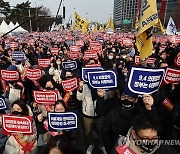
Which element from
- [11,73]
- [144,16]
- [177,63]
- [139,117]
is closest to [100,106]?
[139,117]

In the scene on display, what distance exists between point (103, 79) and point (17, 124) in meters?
1.48

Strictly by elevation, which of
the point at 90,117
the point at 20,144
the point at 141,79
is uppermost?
the point at 141,79

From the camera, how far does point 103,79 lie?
4.21m

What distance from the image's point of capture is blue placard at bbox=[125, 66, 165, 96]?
3494 millimetres

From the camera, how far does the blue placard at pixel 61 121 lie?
3680mm

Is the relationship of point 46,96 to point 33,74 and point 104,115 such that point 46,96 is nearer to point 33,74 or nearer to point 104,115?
point 104,115

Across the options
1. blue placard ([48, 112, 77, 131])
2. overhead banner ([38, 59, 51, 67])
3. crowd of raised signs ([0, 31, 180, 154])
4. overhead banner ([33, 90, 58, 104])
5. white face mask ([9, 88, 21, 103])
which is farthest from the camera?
overhead banner ([38, 59, 51, 67])

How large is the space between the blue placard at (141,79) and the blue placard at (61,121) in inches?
33.1

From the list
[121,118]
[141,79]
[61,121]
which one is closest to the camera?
[121,118]

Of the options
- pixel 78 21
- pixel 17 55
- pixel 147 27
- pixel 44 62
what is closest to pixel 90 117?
pixel 147 27

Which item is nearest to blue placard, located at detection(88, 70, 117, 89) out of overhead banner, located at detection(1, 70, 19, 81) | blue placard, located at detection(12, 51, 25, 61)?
overhead banner, located at detection(1, 70, 19, 81)

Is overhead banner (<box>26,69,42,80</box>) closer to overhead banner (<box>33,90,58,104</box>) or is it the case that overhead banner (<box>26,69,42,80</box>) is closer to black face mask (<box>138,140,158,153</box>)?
overhead banner (<box>33,90,58,104</box>)

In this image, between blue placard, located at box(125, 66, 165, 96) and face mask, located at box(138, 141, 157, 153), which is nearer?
face mask, located at box(138, 141, 157, 153)

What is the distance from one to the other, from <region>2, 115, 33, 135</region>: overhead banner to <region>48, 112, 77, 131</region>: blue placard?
347 millimetres
